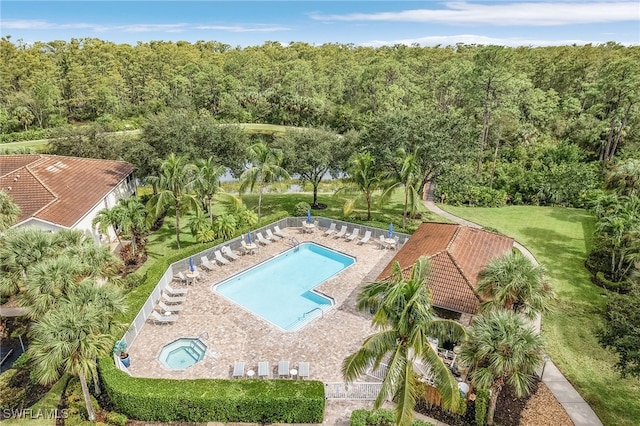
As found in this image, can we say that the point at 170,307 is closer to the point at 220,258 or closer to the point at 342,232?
the point at 220,258

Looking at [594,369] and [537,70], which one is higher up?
[537,70]

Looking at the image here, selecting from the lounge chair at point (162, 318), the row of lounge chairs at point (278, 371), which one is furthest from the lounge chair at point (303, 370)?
the lounge chair at point (162, 318)

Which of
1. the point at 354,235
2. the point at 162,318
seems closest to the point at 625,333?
the point at 354,235

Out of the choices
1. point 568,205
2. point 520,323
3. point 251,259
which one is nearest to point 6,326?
point 251,259

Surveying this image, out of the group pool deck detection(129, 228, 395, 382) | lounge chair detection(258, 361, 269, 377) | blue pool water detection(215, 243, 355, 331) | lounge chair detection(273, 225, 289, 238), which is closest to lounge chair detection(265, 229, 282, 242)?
lounge chair detection(273, 225, 289, 238)

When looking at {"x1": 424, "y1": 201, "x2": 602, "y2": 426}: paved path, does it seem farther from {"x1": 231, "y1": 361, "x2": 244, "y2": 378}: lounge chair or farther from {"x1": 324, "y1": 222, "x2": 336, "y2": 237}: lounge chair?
{"x1": 324, "y1": 222, "x2": 336, "y2": 237}: lounge chair

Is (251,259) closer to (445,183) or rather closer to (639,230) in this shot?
(445,183)
